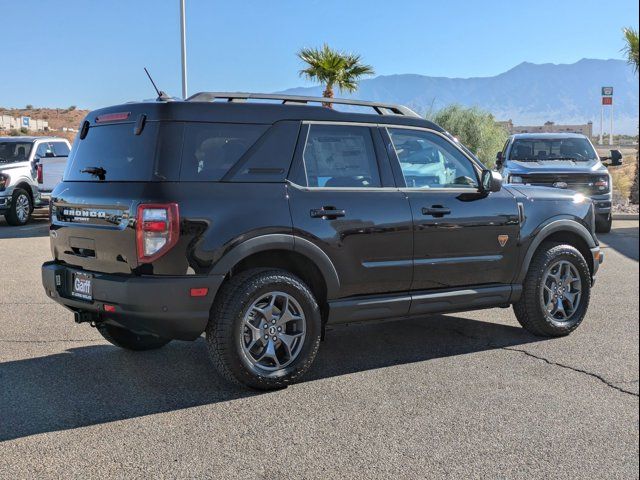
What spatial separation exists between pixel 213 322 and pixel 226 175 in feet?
3.28

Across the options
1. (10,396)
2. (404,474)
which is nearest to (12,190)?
(10,396)

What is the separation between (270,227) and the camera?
4.61 meters

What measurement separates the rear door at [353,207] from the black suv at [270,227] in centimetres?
1

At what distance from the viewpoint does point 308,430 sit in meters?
3.93

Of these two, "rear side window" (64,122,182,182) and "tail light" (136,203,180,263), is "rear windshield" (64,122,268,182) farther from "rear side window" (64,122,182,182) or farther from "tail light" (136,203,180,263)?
"tail light" (136,203,180,263)

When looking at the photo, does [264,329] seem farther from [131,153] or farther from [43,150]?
[43,150]

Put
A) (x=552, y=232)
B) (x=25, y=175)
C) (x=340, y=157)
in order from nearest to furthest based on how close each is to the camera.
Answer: (x=340, y=157) < (x=552, y=232) < (x=25, y=175)

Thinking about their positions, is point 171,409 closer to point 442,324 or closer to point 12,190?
point 442,324

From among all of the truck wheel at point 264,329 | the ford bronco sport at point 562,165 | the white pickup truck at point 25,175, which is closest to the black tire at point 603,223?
the ford bronco sport at point 562,165

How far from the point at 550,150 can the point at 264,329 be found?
10939 mm

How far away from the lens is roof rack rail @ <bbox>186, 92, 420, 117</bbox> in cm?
484

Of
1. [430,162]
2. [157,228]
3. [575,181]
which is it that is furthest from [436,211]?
[575,181]

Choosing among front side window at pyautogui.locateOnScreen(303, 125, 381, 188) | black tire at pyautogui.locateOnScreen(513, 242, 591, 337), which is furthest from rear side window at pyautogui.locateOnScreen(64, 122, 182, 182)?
black tire at pyautogui.locateOnScreen(513, 242, 591, 337)

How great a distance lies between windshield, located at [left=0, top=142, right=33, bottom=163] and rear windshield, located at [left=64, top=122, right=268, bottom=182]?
1279 cm
